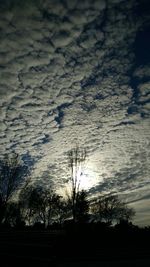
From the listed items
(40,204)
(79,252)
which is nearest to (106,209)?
(40,204)

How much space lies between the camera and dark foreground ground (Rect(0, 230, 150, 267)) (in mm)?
9008

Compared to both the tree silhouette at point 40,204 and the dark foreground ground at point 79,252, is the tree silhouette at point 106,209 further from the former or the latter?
the dark foreground ground at point 79,252

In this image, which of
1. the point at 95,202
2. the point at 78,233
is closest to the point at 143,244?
the point at 78,233

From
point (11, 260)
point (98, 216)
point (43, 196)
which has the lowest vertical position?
point (11, 260)

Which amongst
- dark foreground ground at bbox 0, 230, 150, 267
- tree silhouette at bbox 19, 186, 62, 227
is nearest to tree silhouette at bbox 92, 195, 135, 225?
tree silhouette at bbox 19, 186, 62, 227

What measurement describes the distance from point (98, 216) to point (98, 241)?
74638 mm

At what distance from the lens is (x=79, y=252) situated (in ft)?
38.2

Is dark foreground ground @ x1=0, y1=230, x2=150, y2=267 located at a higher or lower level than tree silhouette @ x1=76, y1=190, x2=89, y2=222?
lower

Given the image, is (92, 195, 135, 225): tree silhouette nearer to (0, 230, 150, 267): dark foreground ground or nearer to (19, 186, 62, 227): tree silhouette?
(19, 186, 62, 227): tree silhouette

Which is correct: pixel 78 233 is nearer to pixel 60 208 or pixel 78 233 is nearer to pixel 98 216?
pixel 60 208

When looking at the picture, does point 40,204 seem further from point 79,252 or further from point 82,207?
point 79,252

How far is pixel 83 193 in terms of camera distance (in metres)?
54.6

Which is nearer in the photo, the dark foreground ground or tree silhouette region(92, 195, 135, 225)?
the dark foreground ground

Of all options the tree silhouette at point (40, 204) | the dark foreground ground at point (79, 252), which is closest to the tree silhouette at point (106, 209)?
the tree silhouette at point (40, 204)
